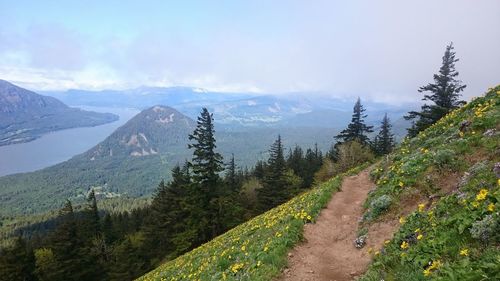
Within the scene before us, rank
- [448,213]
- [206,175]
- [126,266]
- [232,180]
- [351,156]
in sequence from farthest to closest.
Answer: [232,180] → [126,266] → [351,156] → [206,175] → [448,213]

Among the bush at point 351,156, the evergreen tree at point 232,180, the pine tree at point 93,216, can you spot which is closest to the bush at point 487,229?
the bush at point 351,156

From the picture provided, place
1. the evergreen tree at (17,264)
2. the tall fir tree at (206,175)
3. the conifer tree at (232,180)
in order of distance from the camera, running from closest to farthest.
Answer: the tall fir tree at (206,175) → the evergreen tree at (17,264) → the conifer tree at (232,180)

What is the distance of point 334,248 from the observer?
40.9 feet

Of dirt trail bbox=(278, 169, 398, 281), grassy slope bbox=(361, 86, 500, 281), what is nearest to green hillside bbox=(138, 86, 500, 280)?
grassy slope bbox=(361, 86, 500, 281)

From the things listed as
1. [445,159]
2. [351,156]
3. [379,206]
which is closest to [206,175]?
[351,156]

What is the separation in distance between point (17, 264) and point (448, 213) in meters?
52.7

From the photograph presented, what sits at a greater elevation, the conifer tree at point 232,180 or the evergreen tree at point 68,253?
the conifer tree at point 232,180

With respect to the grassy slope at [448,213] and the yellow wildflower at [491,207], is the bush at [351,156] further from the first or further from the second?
the yellow wildflower at [491,207]

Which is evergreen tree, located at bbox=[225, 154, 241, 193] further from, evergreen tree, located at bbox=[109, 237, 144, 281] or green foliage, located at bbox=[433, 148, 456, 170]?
green foliage, located at bbox=[433, 148, 456, 170]

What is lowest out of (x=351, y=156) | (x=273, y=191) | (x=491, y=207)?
(x=273, y=191)

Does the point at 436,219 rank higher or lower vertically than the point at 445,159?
lower

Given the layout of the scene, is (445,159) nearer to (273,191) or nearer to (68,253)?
(273,191)

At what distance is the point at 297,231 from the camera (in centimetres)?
1348

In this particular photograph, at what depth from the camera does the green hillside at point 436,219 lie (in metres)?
6.55
